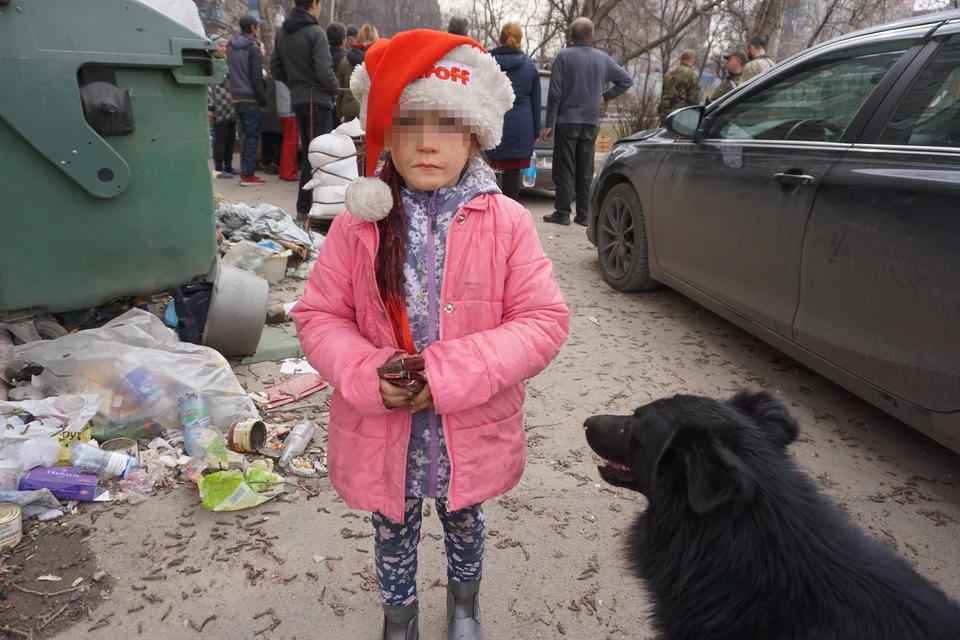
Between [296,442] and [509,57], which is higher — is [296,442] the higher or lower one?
the lower one

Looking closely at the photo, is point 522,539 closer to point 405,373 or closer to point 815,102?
point 405,373

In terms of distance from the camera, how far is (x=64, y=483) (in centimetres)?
259

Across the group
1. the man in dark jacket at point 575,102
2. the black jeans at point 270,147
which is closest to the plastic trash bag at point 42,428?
the man in dark jacket at point 575,102

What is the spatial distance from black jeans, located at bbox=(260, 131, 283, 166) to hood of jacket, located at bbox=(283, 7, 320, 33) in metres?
4.20

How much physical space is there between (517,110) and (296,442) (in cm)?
501

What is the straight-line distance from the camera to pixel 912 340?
271cm

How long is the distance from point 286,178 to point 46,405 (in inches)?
306

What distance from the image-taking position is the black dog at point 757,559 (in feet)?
4.47

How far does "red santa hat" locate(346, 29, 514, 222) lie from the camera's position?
144 centimetres

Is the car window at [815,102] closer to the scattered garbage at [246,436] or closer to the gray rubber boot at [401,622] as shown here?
the gray rubber boot at [401,622]

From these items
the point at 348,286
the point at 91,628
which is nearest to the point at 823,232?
the point at 348,286

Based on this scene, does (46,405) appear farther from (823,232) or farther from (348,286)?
(823,232)

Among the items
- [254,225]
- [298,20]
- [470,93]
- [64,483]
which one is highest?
[298,20]

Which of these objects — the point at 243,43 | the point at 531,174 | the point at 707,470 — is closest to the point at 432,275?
the point at 707,470
